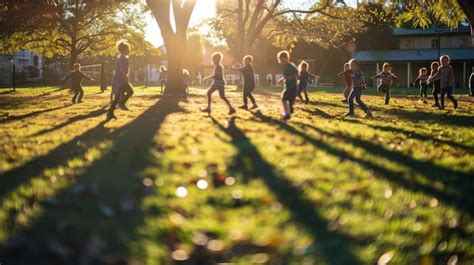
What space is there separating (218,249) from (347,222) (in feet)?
3.75

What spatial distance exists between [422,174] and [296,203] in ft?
7.39

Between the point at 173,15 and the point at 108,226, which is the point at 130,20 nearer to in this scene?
the point at 173,15

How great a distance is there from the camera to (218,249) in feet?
11.1

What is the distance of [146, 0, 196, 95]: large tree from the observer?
26462 mm

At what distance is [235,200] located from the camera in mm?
4668

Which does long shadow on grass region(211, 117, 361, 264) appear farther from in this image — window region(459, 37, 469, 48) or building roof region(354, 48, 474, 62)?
window region(459, 37, 469, 48)

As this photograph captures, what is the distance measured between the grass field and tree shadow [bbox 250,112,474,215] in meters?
0.02

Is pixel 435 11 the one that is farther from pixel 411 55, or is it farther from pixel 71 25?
pixel 411 55

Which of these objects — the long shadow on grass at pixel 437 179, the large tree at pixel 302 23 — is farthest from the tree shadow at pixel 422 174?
the large tree at pixel 302 23

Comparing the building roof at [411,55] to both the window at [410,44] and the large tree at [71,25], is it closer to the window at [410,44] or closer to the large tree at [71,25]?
the window at [410,44]

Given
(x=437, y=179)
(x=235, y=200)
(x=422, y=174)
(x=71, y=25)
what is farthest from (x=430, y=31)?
(x=235, y=200)

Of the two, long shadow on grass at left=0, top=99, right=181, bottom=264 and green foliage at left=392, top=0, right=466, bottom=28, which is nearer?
long shadow on grass at left=0, top=99, right=181, bottom=264

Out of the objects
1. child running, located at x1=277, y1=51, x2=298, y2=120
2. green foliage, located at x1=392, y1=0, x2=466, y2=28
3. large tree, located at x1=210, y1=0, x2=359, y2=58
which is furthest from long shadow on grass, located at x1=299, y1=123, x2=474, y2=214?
large tree, located at x1=210, y1=0, x2=359, y2=58

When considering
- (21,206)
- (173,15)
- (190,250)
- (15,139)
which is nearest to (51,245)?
(190,250)
